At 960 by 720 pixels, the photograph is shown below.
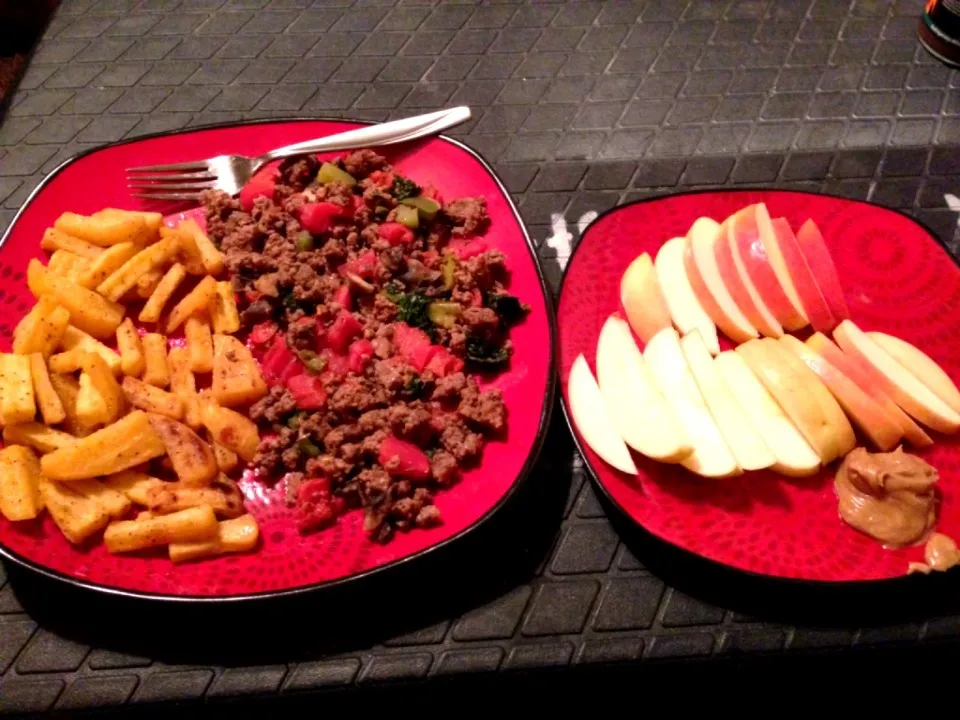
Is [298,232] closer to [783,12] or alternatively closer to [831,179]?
[831,179]

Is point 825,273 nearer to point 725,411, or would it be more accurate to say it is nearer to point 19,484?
point 725,411

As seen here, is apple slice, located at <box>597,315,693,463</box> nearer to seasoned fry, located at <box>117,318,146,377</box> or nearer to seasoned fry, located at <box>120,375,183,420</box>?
seasoned fry, located at <box>120,375,183,420</box>

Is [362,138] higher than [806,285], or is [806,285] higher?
[362,138]

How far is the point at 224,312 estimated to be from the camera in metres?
1.99

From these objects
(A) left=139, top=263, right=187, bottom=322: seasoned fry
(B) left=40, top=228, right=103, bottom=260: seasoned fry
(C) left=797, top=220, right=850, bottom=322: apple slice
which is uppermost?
(B) left=40, top=228, right=103, bottom=260: seasoned fry

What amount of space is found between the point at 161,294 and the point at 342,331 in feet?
1.66

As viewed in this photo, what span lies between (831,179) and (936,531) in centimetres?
135

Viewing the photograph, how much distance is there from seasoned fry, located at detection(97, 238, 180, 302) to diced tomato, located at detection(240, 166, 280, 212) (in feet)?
1.03

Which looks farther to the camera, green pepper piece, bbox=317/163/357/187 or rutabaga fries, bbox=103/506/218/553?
green pepper piece, bbox=317/163/357/187

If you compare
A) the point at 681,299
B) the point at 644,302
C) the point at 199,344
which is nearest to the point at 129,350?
the point at 199,344

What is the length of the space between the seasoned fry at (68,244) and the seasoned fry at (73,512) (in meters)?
0.70

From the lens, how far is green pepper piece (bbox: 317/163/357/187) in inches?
87.1

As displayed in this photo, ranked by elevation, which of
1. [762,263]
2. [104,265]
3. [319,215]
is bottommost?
[762,263]

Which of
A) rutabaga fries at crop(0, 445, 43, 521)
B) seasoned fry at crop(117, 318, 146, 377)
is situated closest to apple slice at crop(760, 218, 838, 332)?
seasoned fry at crop(117, 318, 146, 377)
